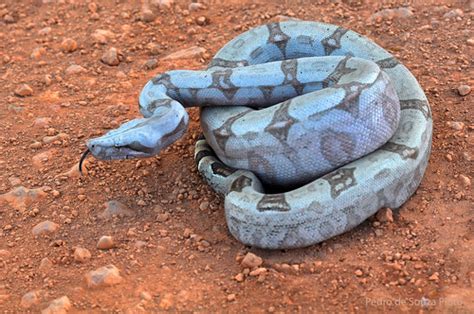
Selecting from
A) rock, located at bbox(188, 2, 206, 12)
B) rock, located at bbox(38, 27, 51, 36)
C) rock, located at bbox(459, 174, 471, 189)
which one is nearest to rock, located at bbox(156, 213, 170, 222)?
rock, located at bbox(459, 174, 471, 189)

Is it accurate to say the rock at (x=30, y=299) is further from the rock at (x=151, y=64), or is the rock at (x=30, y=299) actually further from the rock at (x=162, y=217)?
the rock at (x=151, y=64)

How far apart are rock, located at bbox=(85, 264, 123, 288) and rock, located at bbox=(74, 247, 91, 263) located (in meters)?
0.31

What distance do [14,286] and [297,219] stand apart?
247 centimetres

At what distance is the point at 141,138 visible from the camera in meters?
5.96

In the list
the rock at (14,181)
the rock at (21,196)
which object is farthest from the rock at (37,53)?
Result: the rock at (21,196)

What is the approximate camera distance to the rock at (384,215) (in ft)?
18.2

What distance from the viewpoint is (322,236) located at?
5375mm

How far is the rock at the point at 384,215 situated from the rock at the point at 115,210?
2350mm

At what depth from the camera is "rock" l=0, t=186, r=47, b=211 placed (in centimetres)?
622

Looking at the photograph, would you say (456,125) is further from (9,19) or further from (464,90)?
(9,19)

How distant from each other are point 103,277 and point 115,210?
1073 mm

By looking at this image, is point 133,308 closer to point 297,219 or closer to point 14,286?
point 14,286

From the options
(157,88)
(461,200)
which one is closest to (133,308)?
(157,88)

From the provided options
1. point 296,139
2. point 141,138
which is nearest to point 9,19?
point 141,138
